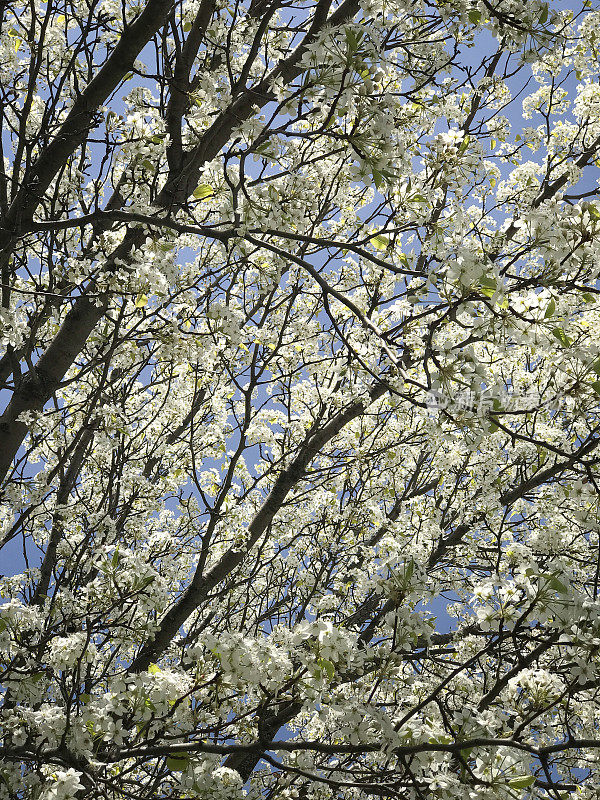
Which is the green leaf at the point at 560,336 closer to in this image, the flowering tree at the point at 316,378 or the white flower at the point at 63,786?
the flowering tree at the point at 316,378

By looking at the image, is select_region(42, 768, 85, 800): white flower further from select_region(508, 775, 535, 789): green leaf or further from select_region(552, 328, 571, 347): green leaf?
select_region(552, 328, 571, 347): green leaf

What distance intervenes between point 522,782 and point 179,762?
3.65 feet

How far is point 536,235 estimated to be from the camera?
2.14 metres

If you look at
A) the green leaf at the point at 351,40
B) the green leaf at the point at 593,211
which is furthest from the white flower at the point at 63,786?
the green leaf at the point at 593,211

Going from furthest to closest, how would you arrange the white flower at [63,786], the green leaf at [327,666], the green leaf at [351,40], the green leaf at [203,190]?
the green leaf at [203,190] → the white flower at [63,786] → the green leaf at [327,666] → the green leaf at [351,40]

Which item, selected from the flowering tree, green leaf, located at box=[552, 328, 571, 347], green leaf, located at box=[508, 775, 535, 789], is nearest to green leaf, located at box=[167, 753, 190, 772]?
the flowering tree

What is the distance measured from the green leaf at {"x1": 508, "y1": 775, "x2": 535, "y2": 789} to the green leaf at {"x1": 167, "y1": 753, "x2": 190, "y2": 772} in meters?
1.06

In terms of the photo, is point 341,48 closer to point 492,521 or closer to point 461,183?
point 461,183

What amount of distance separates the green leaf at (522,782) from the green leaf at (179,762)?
3.47ft

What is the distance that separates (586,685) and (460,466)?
3904mm

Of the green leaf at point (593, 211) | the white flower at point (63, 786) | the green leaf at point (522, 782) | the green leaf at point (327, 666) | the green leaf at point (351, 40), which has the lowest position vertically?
the white flower at point (63, 786)

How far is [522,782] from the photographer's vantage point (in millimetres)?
1681

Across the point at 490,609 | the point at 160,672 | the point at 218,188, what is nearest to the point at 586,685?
the point at 490,609

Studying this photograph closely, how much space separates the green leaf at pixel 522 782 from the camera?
166 cm
